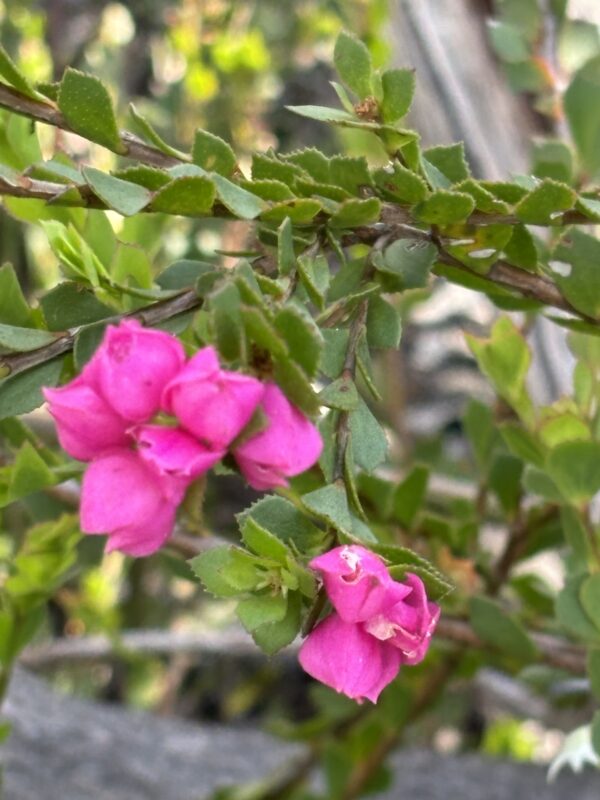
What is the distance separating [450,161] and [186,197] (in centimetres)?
14

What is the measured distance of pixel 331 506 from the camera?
364mm

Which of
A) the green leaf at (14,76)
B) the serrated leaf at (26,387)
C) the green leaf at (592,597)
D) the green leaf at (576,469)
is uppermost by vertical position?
the green leaf at (14,76)

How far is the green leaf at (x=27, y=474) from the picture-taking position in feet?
1.62

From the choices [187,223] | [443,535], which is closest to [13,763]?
[443,535]

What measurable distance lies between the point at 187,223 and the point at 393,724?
87 centimetres

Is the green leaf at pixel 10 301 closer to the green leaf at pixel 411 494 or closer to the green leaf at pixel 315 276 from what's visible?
the green leaf at pixel 315 276

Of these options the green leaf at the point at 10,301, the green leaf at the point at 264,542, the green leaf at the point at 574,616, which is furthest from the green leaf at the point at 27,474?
the green leaf at the point at 574,616

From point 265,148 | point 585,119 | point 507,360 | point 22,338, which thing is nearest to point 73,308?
point 22,338

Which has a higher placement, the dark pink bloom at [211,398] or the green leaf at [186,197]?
the green leaf at [186,197]

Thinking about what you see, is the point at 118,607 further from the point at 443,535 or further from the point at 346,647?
the point at 346,647

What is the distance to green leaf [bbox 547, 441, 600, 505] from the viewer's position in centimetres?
56

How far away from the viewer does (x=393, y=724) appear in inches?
35.7

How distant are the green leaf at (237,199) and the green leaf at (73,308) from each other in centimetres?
8

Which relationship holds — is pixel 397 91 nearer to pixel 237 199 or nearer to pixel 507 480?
pixel 237 199
